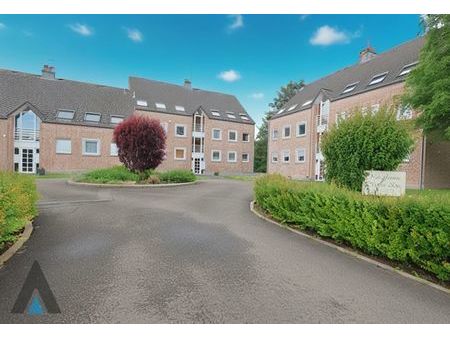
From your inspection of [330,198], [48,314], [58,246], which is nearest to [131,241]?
[58,246]

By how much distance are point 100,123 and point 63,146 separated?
14.0ft

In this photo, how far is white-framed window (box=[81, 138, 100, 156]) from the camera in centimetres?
2729

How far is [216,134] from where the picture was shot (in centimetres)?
3528

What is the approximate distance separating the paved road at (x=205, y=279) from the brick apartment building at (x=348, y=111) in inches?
404

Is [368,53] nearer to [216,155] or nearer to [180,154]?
[216,155]

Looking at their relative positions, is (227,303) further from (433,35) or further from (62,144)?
(62,144)

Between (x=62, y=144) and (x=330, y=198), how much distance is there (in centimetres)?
2834

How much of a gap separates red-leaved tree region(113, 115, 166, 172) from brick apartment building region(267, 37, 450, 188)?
943 cm

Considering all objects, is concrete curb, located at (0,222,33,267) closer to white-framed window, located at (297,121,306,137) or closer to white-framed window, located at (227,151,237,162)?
white-framed window, located at (297,121,306,137)

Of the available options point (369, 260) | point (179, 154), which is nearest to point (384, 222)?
point (369, 260)

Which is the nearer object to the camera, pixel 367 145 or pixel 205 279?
pixel 205 279

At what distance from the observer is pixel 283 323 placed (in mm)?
2742

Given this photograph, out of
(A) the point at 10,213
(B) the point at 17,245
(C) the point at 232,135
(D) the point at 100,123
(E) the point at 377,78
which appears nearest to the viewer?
(A) the point at 10,213

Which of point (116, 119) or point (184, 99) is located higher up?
point (184, 99)
